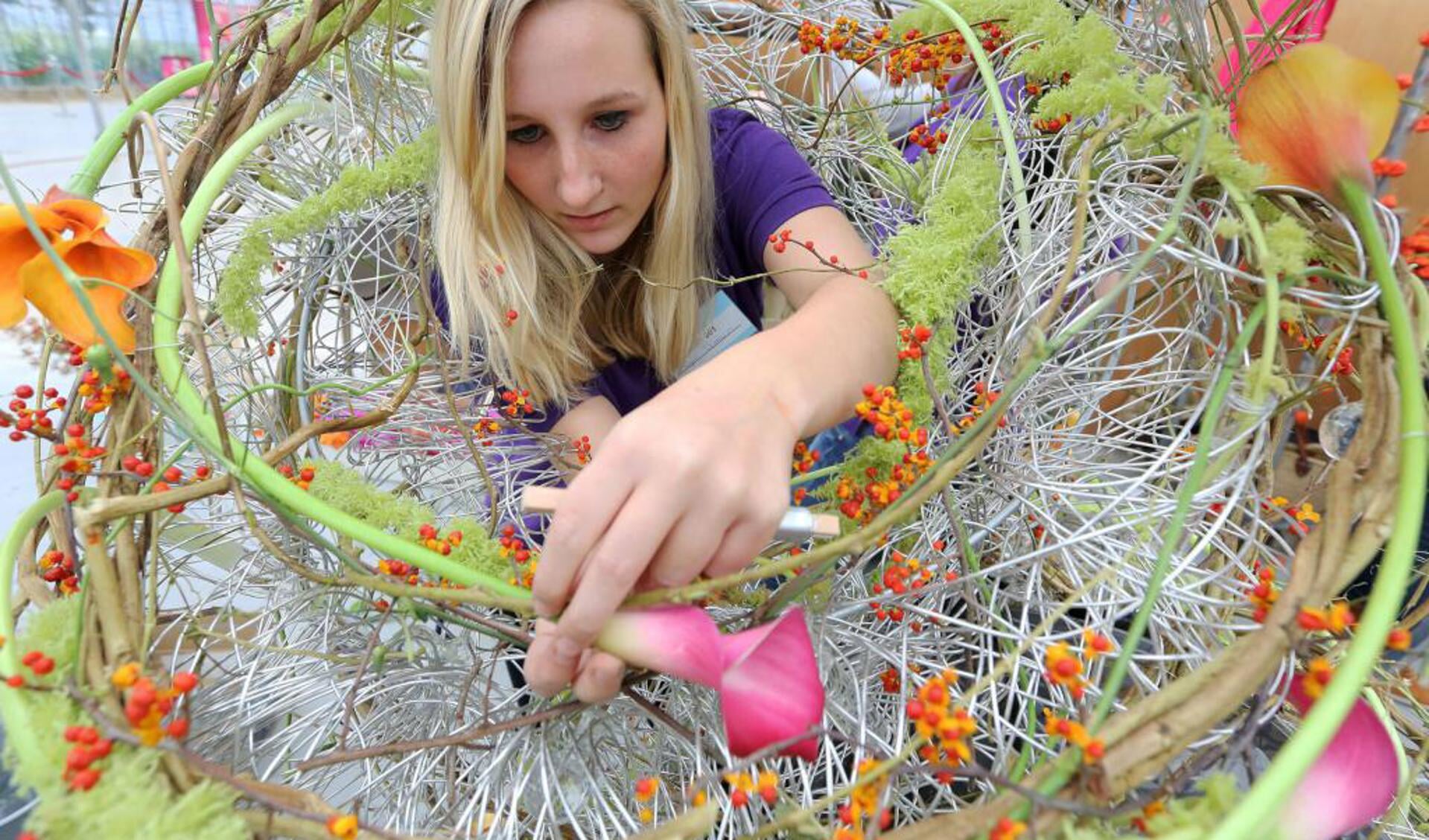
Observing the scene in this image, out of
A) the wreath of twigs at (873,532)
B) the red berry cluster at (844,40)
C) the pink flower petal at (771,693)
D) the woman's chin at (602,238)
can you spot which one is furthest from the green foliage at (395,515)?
the red berry cluster at (844,40)

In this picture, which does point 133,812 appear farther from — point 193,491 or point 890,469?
point 890,469

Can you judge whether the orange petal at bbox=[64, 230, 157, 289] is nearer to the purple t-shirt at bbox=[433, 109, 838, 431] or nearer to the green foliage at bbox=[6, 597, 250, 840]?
the green foliage at bbox=[6, 597, 250, 840]

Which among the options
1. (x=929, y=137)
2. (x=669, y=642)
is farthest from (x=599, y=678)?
(x=929, y=137)

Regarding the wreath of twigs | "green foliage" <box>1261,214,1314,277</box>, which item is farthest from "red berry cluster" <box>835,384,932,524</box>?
"green foliage" <box>1261,214,1314,277</box>

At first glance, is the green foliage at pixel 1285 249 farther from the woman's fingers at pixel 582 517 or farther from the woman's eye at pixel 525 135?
the woman's eye at pixel 525 135

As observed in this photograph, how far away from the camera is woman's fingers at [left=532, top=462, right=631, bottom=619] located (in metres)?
0.19

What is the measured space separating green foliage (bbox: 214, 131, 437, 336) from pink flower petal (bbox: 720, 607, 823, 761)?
269mm

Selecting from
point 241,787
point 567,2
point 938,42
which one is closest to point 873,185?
point 938,42

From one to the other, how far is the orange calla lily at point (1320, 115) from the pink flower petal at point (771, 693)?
198mm

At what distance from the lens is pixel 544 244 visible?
46 cm

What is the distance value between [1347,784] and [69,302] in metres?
0.35

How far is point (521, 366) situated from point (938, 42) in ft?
0.93

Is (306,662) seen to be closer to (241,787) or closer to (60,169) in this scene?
(241,787)

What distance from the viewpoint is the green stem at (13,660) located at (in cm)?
18
